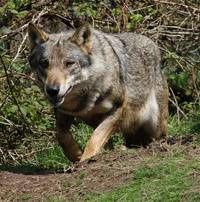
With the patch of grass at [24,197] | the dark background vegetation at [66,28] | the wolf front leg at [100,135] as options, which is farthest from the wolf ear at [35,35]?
the patch of grass at [24,197]

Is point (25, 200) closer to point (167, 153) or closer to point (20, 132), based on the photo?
point (167, 153)

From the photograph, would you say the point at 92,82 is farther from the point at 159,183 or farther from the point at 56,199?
the point at 159,183

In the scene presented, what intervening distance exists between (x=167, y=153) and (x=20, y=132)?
3342mm

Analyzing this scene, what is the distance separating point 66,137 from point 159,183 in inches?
78.3

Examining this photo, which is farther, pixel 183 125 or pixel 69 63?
pixel 183 125

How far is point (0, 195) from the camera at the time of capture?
7121mm

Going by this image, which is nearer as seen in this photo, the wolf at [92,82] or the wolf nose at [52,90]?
the wolf nose at [52,90]

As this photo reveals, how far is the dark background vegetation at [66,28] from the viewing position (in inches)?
396

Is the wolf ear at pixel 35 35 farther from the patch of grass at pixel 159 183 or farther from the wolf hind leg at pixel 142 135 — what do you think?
the patch of grass at pixel 159 183

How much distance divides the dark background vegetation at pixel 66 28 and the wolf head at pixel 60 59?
151 centimetres

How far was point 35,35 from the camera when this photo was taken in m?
8.07

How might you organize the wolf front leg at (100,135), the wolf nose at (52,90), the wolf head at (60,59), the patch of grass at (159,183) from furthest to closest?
the wolf front leg at (100,135), the wolf head at (60,59), the wolf nose at (52,90), the patch of grass at (159,183)

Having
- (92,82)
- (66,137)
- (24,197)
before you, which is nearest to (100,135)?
(66,137)

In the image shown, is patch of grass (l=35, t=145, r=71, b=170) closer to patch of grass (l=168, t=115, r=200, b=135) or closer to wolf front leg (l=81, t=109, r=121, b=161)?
wolf front leg (l=81, t=109, r=121, b=161)
